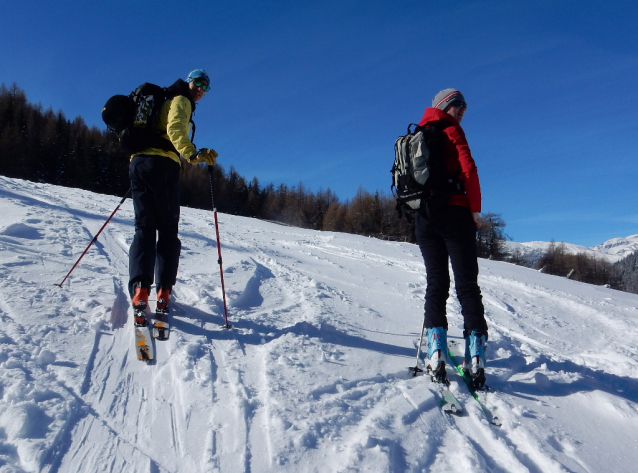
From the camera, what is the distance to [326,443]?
1.88 meters

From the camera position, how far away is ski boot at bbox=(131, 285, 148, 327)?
9.29 feet

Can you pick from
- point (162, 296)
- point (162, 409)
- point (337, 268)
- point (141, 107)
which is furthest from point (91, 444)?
point (337, 268)

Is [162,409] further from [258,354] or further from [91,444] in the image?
[258,354]

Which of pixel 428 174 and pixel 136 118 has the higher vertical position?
pixel 136 118

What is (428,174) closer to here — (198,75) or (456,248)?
(456,248)

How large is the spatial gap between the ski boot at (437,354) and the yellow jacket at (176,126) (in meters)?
2.38

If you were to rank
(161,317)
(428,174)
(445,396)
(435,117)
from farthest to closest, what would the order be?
(161,317), (435,117), (428,174), (445,396)

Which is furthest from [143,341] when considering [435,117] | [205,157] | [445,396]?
[435,117]

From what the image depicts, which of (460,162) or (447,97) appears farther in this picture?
(447,97)

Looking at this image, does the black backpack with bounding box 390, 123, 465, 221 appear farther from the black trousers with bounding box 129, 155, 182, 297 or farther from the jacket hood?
the black trousers with bounding box 129, 155, 182, 297

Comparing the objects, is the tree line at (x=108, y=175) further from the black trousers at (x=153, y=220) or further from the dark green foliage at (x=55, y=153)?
the black trousers at (x=153, y=220)

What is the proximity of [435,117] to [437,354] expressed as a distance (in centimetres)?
181

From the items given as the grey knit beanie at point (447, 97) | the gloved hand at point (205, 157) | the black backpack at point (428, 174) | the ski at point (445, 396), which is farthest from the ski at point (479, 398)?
the gloved hand at point (205, 157)

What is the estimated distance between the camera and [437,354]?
271cm
